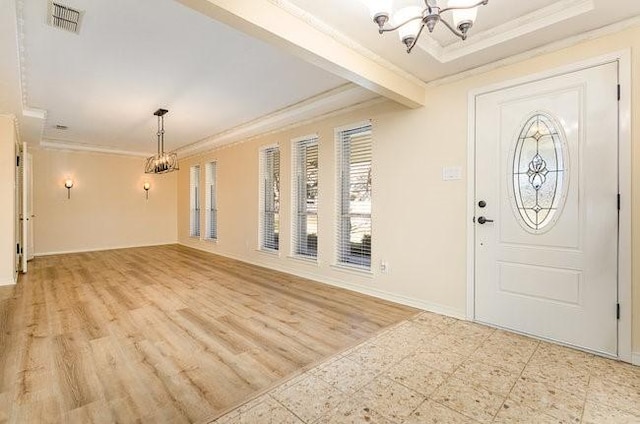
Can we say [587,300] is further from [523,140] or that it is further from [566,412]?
[523,140]

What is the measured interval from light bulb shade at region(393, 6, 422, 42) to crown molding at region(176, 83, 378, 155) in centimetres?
183

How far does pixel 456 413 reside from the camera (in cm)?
182

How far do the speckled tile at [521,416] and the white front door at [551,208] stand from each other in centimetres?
118

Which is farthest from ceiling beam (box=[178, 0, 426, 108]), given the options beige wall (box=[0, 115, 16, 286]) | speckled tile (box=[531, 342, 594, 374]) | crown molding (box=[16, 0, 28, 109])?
beige wall (box=[0, 115, 16, 286])

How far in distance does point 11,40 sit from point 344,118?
137 inches

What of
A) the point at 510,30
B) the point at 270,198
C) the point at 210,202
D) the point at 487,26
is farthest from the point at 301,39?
the point at 210,202

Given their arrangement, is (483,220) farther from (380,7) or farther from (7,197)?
(7,197)

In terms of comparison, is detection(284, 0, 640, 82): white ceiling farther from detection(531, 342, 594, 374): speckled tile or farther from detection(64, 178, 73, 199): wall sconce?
detection(64, 178, 73, 199): wall sconce

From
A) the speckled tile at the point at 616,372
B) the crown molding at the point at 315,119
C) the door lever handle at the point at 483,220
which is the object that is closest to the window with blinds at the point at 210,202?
the crown molding at the point at 315,119

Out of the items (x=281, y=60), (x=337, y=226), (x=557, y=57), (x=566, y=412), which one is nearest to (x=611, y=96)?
(x=557, y=57)

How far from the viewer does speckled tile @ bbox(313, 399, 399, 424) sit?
1.75 meters

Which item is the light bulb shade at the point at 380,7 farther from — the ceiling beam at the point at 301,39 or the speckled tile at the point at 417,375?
the speckled tile at the point at 417,375

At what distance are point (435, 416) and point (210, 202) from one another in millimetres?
7062

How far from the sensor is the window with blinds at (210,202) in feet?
25.3
